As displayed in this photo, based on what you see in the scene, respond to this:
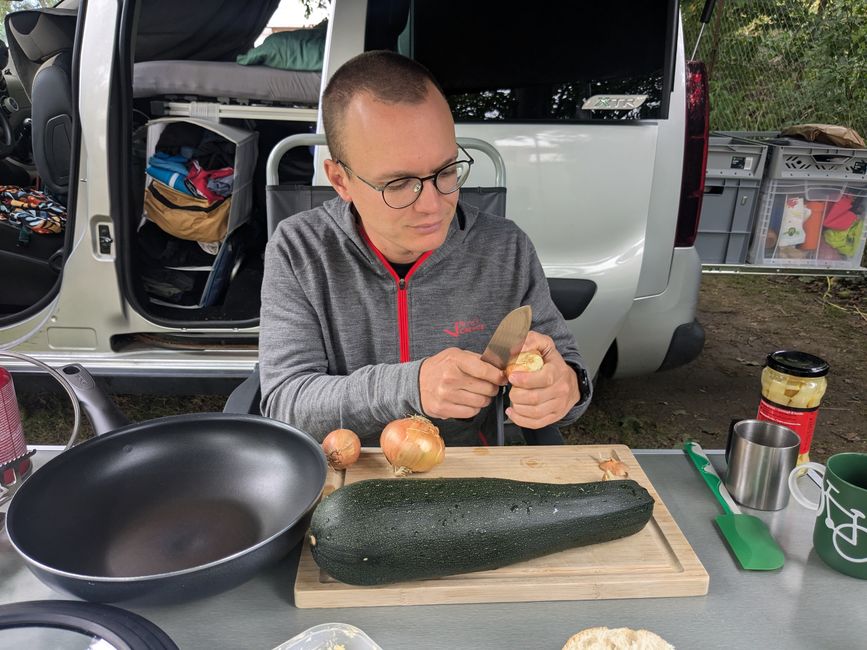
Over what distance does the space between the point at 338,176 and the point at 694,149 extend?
182 cm

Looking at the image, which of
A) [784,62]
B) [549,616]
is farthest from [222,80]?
[784,62]

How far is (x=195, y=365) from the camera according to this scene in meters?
3.11

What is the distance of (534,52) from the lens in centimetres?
253

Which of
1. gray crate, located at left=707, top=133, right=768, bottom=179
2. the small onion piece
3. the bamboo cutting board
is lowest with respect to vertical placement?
the bamboo cutting board

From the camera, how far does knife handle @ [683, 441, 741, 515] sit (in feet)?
4.09

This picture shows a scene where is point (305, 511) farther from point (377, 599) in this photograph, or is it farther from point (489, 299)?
point (489, 299)

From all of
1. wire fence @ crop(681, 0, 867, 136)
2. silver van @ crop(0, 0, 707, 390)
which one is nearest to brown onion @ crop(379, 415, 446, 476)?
silver van @ crop(0, 0, 707, 390)

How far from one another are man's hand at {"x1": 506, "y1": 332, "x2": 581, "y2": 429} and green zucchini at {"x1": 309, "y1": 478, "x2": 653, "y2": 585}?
230 mm

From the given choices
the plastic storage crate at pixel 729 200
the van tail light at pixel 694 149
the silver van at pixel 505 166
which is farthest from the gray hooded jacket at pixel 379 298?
the plastic storage crate at pixel 729 200

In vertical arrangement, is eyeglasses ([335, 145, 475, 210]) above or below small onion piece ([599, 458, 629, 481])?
above

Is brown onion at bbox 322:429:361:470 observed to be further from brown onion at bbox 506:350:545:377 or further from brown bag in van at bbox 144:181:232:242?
brown bag in van at bbox 144:181:232:242

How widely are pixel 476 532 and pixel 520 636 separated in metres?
0.16

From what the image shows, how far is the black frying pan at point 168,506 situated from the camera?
0.90 metres

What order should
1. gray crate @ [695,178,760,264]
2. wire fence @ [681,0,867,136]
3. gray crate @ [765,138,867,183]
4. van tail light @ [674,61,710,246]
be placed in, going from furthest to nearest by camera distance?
wire fence @ [681,0,867,136] → gray crate @ [695,178,760,264] → gray crate @ [765,138,867,183] → van tail light @ [674,61,710,246]
